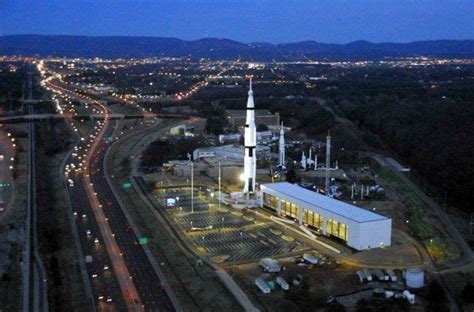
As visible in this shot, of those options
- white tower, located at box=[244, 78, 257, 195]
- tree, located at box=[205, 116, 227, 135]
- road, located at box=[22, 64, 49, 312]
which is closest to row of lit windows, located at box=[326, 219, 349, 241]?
white tower, located at box=[244, 78, 257, 195]

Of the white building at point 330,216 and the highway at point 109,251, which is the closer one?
the highway at point 109,251

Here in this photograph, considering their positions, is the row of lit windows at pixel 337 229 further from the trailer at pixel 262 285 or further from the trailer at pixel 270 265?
the trailer at pixel 262 285

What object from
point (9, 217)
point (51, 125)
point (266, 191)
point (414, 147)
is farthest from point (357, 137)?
point (9, 217)

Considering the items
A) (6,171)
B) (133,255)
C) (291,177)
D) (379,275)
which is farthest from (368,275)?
(6,171)

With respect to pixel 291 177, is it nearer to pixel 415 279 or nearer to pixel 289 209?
pixel 289 209

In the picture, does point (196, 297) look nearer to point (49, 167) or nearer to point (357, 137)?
point (49, 167)

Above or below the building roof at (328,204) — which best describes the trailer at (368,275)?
below

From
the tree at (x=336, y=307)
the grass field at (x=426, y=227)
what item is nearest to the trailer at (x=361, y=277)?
the tree at (x=336, y=307)
